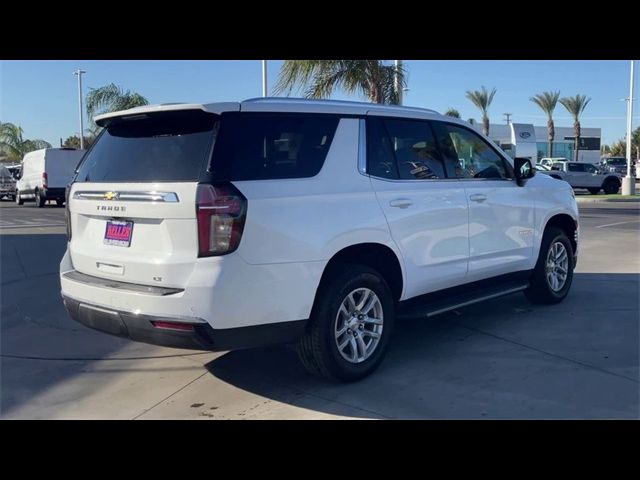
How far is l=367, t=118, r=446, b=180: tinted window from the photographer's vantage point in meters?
4.96

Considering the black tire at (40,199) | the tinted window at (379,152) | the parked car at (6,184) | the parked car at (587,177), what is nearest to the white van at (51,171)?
the black tire at (40,199)

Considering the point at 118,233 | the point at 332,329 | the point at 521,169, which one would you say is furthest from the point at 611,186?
the point at 118,233

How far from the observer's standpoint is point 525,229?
635 cm

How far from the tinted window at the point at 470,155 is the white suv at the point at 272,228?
3.4 inches

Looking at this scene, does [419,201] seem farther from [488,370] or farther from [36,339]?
[36,339]

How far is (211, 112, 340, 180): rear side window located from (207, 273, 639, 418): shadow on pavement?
63.2 inches

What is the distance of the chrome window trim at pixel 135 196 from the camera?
13.1ft

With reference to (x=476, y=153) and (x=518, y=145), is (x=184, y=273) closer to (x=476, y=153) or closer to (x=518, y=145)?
(x=476, y=153)

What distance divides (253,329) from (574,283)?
558 cm

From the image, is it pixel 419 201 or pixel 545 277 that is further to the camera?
pixel 545 277

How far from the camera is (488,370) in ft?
16.1

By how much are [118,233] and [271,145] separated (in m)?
1.19

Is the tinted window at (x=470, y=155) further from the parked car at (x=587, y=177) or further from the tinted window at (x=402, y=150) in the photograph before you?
the parked car at (x=587, y=177)
